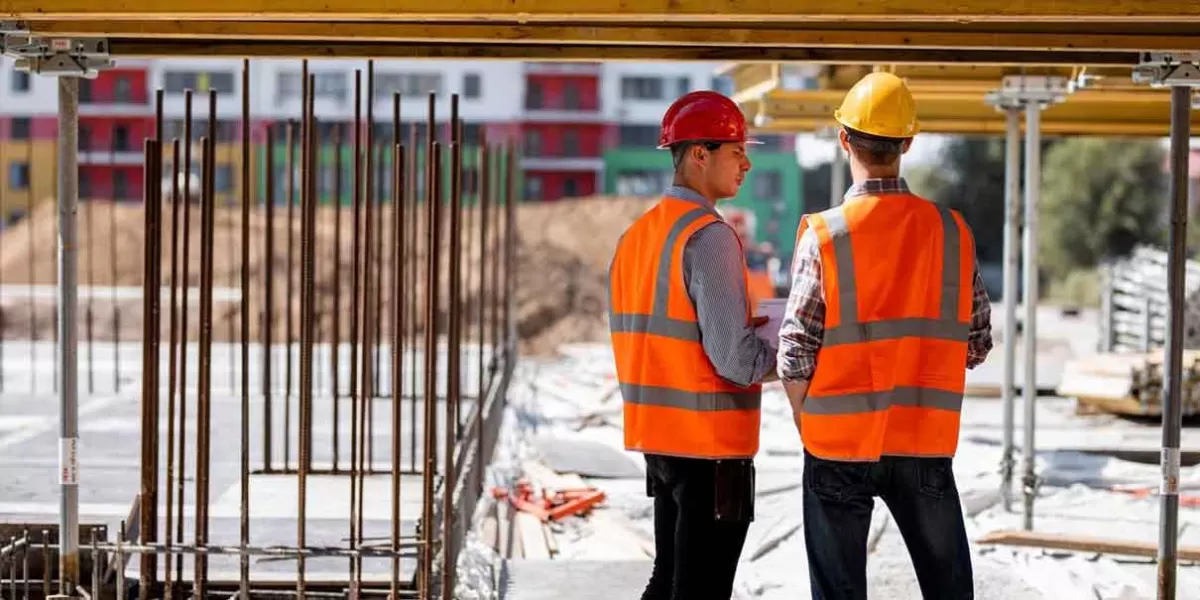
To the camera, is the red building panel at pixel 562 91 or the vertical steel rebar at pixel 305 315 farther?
the red building panel at pixel 562 91

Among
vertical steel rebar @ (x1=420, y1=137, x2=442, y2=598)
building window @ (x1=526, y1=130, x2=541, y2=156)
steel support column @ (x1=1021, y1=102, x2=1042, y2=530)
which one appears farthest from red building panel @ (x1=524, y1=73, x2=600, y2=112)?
vertical steel rebar @ (x1=420, y1=137, x2=442, y2=598)

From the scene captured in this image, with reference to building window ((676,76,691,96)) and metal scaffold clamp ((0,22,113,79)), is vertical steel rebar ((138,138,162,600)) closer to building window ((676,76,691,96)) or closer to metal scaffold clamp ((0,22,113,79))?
metal scaffold clamp ((0,22,113,79))

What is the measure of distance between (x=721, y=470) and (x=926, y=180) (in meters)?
55.4

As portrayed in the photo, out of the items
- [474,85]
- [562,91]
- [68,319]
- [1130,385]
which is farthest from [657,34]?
[562,91]

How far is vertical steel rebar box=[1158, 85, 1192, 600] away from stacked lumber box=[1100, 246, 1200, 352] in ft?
37.9

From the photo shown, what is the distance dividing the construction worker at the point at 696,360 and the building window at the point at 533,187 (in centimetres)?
5972

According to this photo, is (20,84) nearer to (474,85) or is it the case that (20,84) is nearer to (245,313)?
(474,85)

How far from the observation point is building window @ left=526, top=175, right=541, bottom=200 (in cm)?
6438

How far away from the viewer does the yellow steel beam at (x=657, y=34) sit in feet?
17.8

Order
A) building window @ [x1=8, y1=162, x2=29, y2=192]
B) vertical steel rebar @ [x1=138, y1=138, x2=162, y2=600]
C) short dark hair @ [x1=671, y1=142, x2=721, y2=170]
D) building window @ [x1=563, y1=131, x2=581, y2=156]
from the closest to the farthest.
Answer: short dark hair @ [x1=671, y1=142, x2=721, y2=170] → vertical steel rebar @ [x1=138, y1=138, x2=162, y2=600] → building window @ [x1=8, y1=162, x2=29, y2=192] → building window @ [x1=563, y1=131, x2=581, y2=156]

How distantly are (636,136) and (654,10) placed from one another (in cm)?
6083

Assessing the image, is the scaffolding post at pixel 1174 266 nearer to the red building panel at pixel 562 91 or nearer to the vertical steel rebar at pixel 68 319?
the vertical steel rebar at pixel 68 319

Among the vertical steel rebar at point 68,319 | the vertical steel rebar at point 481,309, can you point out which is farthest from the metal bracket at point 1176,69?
the vertical steel rebar at point 481,309

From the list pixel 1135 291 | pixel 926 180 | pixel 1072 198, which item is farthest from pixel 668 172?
pixel 1135 291
